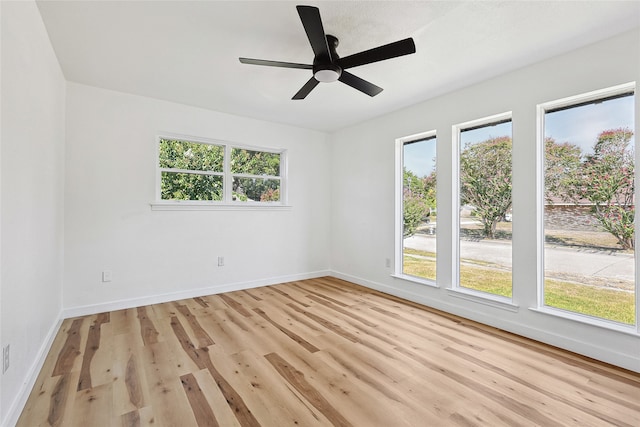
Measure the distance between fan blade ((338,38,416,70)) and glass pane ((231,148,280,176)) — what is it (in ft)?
8.30

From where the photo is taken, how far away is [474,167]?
10.9ft

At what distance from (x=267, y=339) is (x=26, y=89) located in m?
2.51

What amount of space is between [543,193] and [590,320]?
1139 millimetres

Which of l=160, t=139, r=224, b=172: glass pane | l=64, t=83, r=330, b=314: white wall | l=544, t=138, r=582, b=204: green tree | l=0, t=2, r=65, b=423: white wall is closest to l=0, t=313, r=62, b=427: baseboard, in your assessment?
l=0, t=2, r=65, b=423: white wall

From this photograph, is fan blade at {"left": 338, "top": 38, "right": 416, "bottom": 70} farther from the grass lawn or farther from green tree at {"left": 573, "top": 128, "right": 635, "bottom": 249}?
the grass lawn

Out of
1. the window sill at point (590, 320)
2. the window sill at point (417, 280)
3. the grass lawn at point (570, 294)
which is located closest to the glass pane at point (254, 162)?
the window sill at point (417, 280)

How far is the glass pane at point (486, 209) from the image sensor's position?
3053 millimetres

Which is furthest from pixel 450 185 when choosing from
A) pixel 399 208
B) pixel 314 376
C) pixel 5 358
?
pixel 5 358

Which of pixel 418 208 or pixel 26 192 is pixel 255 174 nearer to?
pixel 418 208

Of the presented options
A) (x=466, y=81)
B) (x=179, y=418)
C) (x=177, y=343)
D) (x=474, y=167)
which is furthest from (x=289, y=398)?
(x=466, y=81)

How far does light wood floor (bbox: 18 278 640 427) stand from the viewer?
1.68 meters

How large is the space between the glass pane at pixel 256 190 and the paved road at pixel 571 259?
2.87 m

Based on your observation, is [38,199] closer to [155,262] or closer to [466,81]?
[155,262]

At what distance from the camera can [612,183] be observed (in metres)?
2.41
